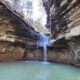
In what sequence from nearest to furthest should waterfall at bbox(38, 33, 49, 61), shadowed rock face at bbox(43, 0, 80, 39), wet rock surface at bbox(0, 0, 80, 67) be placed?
shadowed rock face at bbox(43, 0, 80, 39) → wet rock surface at bbox(0, 0, 80, 67) → waterfall at bbox(38, 33, 49, 61)

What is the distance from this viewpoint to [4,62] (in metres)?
12.0

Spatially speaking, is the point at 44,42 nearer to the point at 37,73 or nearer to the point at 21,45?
the point at 21,45

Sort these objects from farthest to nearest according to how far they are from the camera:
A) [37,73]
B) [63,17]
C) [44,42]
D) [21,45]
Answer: [44,42]
[21,45]
[63,17]
[37,73]

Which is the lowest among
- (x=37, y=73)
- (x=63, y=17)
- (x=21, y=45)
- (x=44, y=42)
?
(x=37, y=73)

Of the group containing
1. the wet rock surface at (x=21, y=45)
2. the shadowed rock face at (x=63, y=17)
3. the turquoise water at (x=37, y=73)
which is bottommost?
the turquoise water at (x=37, y=73)

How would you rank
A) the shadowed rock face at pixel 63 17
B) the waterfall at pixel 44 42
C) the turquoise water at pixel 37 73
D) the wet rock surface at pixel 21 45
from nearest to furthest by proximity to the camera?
the turquoise water at pixel 37 73 → the shadowed rock face at pixel 63 17 → the wet rock surface at pixel 21 45 → the waterfall at pixel 44 42

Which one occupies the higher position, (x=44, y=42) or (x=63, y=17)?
(x=63, y=17)

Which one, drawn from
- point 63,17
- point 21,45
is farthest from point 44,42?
point 63,17

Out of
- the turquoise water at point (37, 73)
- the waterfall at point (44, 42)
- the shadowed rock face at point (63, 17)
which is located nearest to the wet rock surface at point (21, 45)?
the waterfall at point (44, 42)

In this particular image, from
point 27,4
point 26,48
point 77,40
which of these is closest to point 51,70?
point 77,40

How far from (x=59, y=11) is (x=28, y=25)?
7.20 ft

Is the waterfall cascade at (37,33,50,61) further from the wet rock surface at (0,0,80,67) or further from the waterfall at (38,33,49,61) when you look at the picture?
the wet rock surface at (0,0,80,67)

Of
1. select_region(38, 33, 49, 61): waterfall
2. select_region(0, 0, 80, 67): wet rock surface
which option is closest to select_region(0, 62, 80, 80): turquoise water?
select_region(0, 0, 80, 67): wet rock surface

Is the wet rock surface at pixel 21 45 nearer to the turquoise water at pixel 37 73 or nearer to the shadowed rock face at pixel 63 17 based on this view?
the shadowed rock face at pixel 63 17
